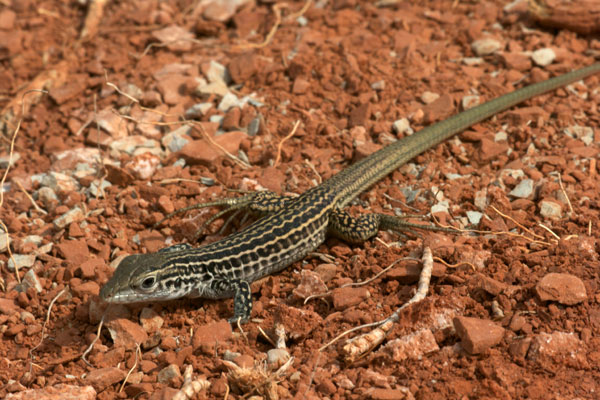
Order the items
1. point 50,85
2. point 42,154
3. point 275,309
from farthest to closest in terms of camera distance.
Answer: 1. point 50,85
2. point 42,154
3. point 275,309

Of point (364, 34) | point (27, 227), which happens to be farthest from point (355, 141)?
point (27, 227)

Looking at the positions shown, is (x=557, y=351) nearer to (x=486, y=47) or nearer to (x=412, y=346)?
(x=412, y=346)

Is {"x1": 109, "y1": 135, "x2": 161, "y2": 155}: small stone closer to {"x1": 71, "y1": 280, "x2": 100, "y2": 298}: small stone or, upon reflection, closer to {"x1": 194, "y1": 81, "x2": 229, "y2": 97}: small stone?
{"x1": 194, "y1": 81, "x2": 229, "y2": 97}: small stone

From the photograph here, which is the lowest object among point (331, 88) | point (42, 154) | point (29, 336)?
point (29, 336)

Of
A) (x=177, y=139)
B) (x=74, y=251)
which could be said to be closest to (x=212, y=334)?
(x=74, y=251)

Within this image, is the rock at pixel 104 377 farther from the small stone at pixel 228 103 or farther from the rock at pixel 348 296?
the small stone at pixel 228 103

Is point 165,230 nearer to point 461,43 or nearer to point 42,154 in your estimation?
point 42,154

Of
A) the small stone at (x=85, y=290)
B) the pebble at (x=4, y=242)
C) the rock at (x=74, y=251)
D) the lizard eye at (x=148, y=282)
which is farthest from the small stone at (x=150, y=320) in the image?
the pebble at (x=4, y=242)
